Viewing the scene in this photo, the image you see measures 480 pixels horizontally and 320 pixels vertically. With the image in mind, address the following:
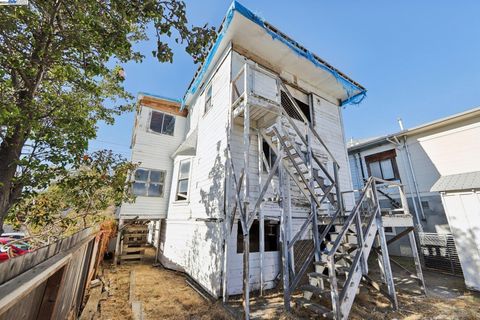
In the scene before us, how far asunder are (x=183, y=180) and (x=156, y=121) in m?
4.26

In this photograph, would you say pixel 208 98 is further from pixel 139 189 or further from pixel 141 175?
pixel 139 189

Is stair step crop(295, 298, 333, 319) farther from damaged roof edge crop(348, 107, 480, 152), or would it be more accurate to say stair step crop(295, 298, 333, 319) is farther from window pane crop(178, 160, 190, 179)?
damaged roof edge crop(348, 107, 480, 152)

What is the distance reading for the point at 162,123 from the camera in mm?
11742

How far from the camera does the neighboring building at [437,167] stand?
7.21 m

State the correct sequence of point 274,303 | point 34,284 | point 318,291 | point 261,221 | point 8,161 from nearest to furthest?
point 34,284 < point 8,161 < point 318,291 < point 274,303 < point 261,221

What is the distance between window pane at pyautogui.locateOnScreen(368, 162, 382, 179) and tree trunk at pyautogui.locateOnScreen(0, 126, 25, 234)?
56.2 ft

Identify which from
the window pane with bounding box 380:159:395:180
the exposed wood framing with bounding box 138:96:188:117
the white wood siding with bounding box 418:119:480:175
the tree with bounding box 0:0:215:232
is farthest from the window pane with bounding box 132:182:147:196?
the white wood siding with bounding box 418:119:480:175

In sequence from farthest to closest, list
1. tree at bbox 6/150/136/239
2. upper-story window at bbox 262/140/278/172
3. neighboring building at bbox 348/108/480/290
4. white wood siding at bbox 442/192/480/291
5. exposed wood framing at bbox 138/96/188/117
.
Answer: exposed wood framing at bbox 138/96/188/117 → upper-story window at bbox 262/140/278/172 → neighboring building at bbox 348/108/480/290 → white wood siding at bbox 442/192/480/291 → tree at bbox 6/150/136/239

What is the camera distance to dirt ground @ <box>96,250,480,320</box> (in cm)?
462

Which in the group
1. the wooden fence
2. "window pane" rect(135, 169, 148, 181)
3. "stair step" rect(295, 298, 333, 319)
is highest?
"window pane" rect(135, 169, 148, 181)

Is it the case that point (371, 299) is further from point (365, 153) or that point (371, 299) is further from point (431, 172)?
point (365, 153)

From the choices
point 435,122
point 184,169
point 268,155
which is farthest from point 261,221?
point 435,122

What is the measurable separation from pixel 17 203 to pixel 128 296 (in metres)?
3.76

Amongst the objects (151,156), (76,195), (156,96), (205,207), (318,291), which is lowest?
(318,291)
